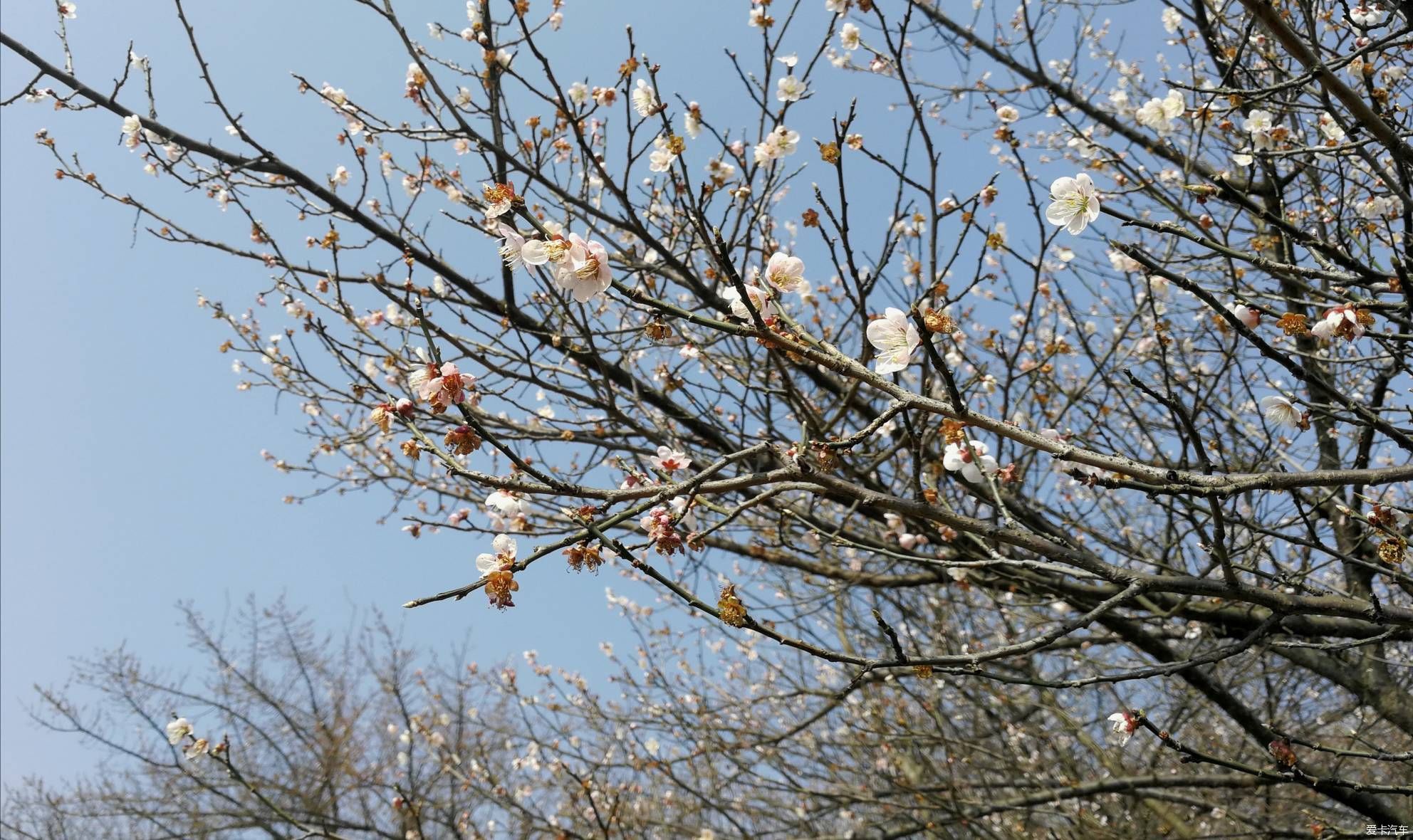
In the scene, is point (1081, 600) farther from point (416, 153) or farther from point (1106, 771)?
point (416, 153)

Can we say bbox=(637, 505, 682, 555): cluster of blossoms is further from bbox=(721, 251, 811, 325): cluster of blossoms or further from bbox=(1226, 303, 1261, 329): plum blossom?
bbox=(1226, 303, 1261, 329): plum blossom

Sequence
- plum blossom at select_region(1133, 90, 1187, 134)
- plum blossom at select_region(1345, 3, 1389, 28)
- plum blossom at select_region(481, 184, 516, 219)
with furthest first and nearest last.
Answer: plum blossom at select_region(1133, 90, 1187, 134) → plum blossom at select_region(1345, 3, 1389, 28) → plum blossom at select_region(481, 184, 516, 219)

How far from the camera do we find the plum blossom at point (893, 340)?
192cm

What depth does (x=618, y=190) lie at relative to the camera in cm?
354

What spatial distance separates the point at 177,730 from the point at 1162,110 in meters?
5.41

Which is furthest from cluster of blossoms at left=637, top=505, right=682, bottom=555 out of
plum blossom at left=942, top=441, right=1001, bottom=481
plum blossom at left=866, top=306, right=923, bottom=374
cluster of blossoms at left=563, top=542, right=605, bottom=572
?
plum blossom at left=942, top=441, right=1001, bottom=481

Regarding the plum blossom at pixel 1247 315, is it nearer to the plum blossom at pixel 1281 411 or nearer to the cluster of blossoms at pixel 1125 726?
the plum blossom at pixel 1281 411

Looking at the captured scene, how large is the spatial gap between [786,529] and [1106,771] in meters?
4.15

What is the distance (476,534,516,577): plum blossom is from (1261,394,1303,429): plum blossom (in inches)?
88.7

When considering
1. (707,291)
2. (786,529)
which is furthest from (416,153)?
(786,529)

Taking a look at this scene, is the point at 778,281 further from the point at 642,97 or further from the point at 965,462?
the point at 642,97

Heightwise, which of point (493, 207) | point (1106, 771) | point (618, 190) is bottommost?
point (1106, 771)

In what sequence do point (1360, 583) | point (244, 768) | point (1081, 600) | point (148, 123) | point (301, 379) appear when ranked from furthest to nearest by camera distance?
1. point (244, 768)
2. point (301, 379)
3. point (1360, 583)
4. point (148, 123)
5. point (1081, 600)

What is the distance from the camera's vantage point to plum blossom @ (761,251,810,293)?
209cm
